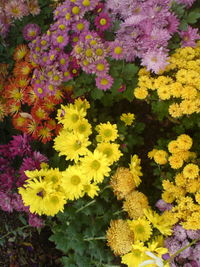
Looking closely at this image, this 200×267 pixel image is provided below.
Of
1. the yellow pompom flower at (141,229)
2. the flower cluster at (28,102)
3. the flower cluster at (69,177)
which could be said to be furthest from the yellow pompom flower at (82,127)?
the yellow pompom flower at (141,229)

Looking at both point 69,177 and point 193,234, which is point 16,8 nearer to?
point 69,177

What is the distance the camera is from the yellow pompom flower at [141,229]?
144 cm

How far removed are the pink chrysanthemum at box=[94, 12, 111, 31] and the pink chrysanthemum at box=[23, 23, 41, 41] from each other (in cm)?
40

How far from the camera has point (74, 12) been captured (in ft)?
5.59

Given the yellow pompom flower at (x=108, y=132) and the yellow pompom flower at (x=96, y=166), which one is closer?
the yellow pompom flower at (x=96, y=166)

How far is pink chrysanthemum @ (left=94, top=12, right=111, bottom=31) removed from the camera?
1.73 m

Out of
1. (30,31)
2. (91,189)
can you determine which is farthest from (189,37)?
(91,189)

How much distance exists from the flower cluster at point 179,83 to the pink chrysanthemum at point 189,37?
0.23 ft

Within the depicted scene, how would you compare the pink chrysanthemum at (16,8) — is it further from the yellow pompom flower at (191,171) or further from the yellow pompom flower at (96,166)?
the yellow pompom flower at (191,171)

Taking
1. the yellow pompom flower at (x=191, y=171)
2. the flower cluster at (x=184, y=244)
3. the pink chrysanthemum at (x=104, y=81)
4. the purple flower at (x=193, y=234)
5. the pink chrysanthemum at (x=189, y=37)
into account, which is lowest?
the flower cluster at (x=184, y=244)

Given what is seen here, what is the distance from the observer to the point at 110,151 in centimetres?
155

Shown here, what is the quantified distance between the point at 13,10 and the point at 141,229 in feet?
4.58

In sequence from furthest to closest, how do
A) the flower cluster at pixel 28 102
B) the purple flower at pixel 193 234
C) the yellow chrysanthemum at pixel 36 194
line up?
the flower cluster at pixel 28 102 < the purple flower at pixel 193 234 < the yellow chrysanthemum at pixel 36 194

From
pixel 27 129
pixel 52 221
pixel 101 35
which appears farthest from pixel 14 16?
pixel 52 221
